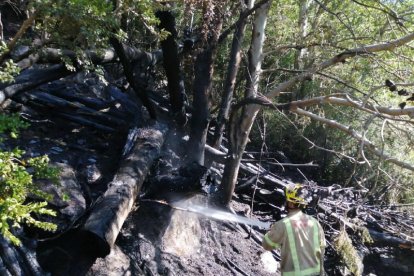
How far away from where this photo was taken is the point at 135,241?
17.1 feet

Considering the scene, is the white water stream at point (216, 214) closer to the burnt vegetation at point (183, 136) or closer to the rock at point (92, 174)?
the burnt vegetation at point (183, 136)

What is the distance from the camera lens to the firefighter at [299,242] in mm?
3943

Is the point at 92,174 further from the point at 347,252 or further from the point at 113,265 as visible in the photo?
the point at 347,252

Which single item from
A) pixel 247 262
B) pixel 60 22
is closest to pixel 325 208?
pixel 247 262

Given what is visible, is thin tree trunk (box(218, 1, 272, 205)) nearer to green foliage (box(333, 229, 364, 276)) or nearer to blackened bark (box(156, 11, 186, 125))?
blackened bark (box(156, 11, 186, 125))

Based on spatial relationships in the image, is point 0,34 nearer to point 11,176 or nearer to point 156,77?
point 11,176

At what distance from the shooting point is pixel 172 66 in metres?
6.94

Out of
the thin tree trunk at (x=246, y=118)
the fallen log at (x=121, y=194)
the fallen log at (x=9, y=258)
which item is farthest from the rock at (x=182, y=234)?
the fallen log at (x=9, y=258)

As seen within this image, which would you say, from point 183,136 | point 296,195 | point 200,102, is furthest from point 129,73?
point 296,195

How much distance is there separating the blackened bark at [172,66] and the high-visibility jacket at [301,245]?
342 cm

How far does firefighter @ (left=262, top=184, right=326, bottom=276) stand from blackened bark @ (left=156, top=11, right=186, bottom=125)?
3.37 m

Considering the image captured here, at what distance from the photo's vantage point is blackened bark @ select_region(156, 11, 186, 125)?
6.12 metres

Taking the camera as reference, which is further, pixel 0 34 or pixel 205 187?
pixel 205 187

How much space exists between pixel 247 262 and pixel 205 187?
4.31 ft
